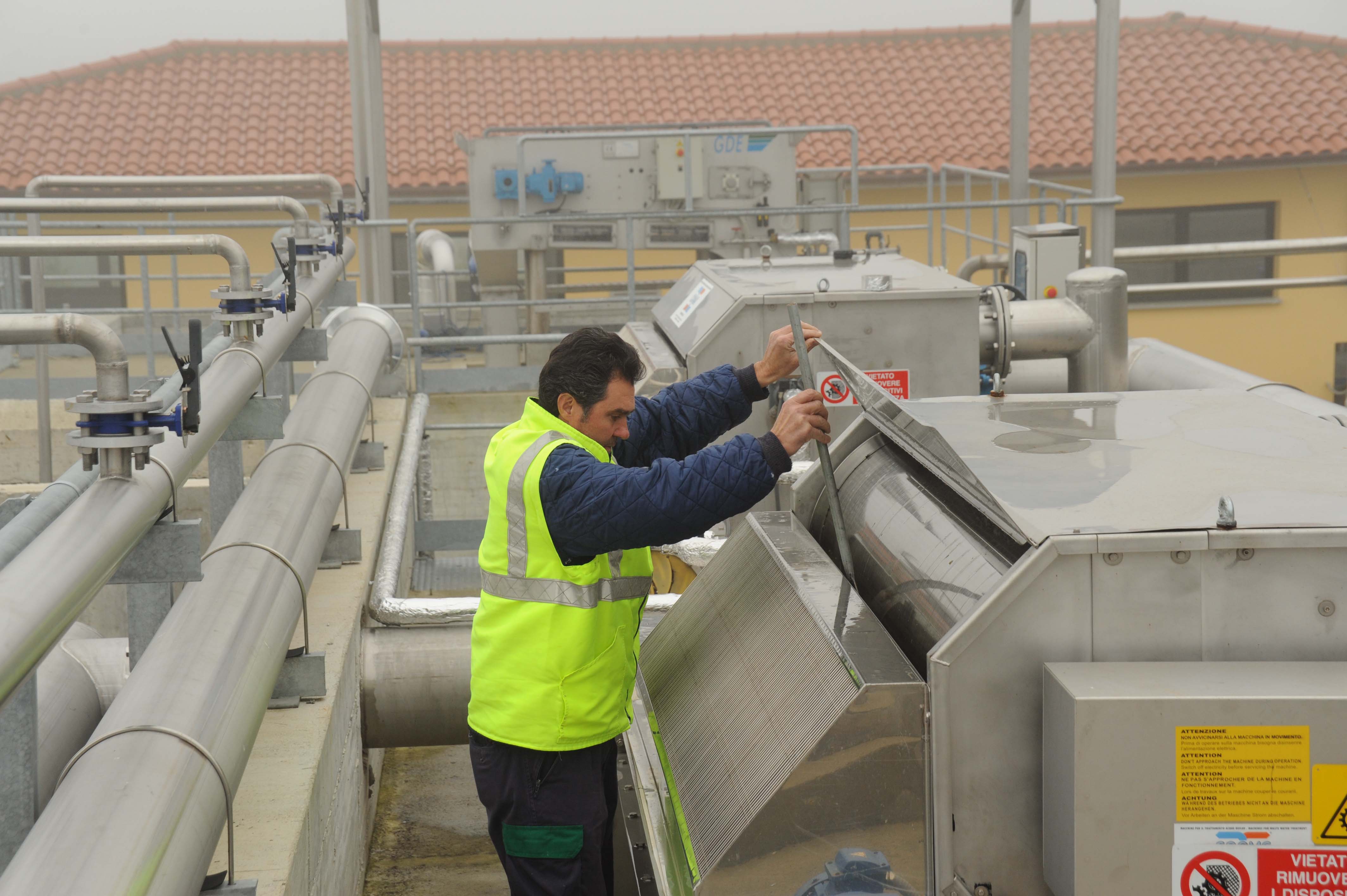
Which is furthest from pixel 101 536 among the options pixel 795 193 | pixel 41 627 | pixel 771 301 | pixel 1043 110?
pixel 1043 110

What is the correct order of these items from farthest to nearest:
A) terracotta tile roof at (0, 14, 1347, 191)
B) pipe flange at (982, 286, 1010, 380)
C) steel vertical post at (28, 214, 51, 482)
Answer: terracotta tile roof at (0, 14, 1347, 191) < steel vertical post at (28, 214, 51, 482) < pipe flange at (982, 286, 1010, 380)

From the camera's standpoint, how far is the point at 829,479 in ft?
8.27

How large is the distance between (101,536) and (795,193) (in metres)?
10.8

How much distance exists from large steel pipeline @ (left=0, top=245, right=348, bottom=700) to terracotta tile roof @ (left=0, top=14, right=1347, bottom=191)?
16605 millimetres

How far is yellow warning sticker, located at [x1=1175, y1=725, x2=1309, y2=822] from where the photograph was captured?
1.78m

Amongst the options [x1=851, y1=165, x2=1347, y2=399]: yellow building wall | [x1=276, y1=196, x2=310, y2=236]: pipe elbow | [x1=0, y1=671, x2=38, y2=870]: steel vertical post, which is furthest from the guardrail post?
[x1=851, y1=165, x2=1347, y2=399]: yellow building wall

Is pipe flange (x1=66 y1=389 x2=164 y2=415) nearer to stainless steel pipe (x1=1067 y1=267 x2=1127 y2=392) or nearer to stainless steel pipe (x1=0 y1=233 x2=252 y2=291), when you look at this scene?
stainless steel pipe (x1=0 y1=233 x2=252 y2=291)

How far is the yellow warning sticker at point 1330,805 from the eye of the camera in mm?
1785

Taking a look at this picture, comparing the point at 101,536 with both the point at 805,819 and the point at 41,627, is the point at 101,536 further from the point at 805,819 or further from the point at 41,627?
the point at 805,819

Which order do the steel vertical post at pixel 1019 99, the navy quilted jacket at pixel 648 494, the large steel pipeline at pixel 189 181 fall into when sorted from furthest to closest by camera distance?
the steel vertical post at pixel 1019 99, the large steel pipeline at pixel 189 181, the navy quilted jacket at pixel 648 494

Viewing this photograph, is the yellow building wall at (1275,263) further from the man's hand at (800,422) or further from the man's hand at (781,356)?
the man's hand at (800,422)

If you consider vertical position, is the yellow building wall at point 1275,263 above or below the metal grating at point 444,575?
above

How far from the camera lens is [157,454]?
2082mm

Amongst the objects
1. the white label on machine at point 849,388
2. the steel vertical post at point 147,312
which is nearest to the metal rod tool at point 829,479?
the white label on machine at point 849,388
